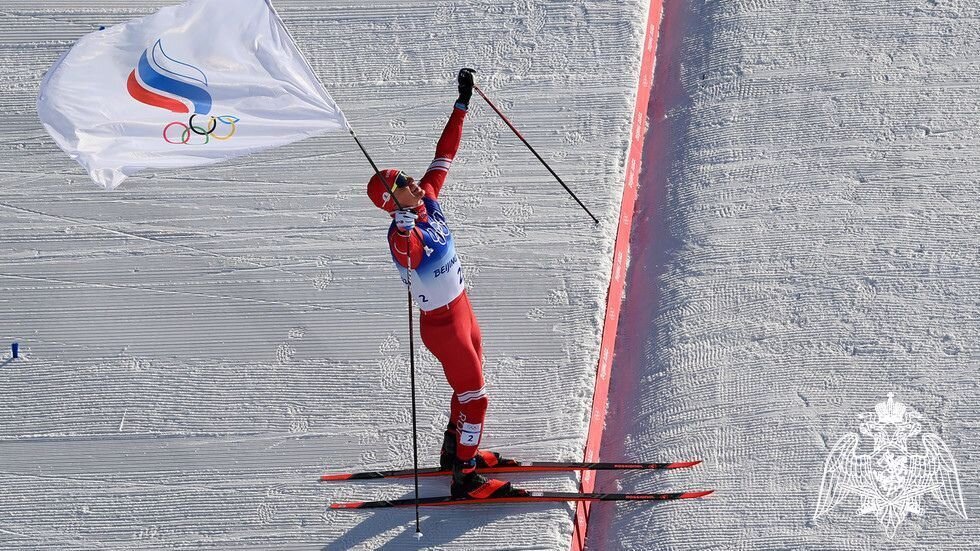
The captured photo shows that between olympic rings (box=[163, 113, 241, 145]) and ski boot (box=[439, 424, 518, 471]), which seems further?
ski boot (box=[439, 424, 518, 471])

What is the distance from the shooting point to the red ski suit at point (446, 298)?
167 inches

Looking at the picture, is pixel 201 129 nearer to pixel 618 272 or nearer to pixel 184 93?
pixel 184 93

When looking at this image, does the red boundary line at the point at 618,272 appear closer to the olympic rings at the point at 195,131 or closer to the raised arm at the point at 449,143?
the raised arm at the point at 449,143

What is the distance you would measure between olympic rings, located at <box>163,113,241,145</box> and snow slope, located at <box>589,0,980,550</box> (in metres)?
2.06

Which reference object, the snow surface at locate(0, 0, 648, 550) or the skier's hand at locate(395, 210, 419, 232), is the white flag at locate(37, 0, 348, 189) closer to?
the snow surface at locate(0, 0, 648, 550)

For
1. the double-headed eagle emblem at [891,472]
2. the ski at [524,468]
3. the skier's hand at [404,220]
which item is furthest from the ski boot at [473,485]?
the double-headed eagle emblem at [891,472]

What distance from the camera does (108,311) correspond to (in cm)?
558

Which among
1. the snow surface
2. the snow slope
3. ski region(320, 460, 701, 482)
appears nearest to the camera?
the snow slope

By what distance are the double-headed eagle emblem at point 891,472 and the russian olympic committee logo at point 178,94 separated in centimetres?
276

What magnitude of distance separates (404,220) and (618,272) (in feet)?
5.70

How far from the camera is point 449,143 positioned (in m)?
4.54

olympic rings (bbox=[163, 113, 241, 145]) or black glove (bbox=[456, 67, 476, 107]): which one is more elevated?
black glove (bbox=[456, 67, 476, 107])

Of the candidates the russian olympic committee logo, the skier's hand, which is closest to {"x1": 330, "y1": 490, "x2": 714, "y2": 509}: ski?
the skier's hand

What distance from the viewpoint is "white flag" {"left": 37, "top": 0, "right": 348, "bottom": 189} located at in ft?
13.9
